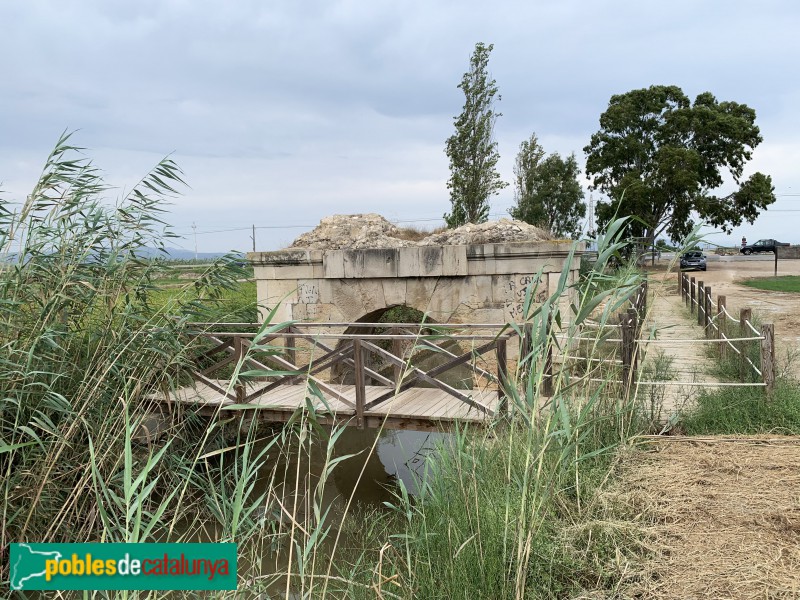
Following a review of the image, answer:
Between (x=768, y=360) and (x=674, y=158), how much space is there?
20720 mm

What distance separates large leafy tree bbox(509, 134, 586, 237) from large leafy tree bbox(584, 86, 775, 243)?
3.71ft

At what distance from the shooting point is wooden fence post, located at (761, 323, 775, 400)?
16.1ft

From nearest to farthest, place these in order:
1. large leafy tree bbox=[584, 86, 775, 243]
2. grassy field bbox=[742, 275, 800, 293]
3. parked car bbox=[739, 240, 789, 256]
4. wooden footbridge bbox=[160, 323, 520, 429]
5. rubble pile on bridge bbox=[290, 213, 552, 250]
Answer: wooden footbridge bbox=[160, 323, 520, 429]
rubble pile on bridge bbox=[290, 213, 552, 250]
grassy field bbox=[742, 275, 800, 293]
large leafy tree bbox=[584, 86, 775, 243]
parked car bbox=[739, 240, 789, 256]

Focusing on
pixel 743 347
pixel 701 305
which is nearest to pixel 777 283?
pixel 701 305

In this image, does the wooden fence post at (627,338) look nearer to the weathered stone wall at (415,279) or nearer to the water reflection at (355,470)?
the water reflection at (355,470)

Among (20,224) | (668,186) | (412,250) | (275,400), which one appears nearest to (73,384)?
(20,224)

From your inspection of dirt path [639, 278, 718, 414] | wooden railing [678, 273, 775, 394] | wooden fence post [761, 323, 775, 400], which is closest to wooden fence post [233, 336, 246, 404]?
Answer: dirt path [639, 278, 718, 414]

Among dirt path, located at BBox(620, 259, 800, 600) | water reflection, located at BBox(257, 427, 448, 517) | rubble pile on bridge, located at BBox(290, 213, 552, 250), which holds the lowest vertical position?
water reflection, located at BBox(257, 427, 448, 517)

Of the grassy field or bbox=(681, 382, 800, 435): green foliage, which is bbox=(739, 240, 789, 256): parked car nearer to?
the grassy field

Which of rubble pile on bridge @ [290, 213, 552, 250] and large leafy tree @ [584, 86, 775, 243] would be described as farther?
large leafy tree @ [584, 86, 775, 243]

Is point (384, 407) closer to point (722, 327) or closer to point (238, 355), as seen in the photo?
point (238, 355)

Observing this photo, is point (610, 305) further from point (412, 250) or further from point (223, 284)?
point (412, 250)

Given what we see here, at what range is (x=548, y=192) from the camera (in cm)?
2548

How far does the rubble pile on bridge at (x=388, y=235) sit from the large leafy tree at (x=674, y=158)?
16.2m
